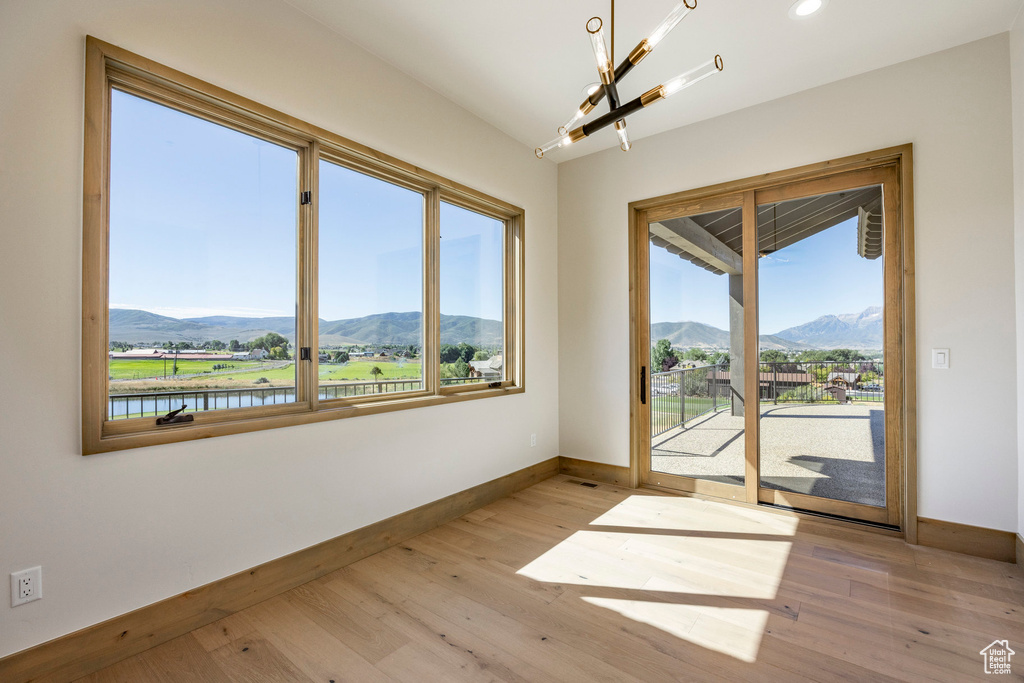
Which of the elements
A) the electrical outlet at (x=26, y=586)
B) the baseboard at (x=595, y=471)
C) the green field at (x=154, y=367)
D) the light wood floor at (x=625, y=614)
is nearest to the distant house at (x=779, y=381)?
the light wood floor at (x=625, y=614)

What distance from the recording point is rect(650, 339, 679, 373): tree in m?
4.07

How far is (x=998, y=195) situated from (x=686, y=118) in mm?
1963

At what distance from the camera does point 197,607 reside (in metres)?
2.08

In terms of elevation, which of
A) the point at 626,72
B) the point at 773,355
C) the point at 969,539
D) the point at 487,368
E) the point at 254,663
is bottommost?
the point at 254,663

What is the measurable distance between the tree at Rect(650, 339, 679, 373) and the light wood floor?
1.42 m

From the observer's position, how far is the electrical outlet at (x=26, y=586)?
164cm

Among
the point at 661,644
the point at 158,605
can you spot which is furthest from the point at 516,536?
the point at 158,605

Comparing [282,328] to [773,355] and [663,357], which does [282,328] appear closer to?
A: [663,357]

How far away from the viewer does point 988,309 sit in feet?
9.00

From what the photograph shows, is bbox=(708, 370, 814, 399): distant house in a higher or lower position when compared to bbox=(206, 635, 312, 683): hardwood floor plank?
higher

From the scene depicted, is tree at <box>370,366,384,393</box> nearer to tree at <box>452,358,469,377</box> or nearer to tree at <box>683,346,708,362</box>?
tree at <box>452,358,469,377</box>

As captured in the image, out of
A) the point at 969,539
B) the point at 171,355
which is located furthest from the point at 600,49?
the point at 969,539

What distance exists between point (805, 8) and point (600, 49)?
154 centimetres

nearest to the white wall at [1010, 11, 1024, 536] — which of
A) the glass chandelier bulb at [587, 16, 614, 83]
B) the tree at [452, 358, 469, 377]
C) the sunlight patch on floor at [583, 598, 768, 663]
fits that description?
the sunlight patch on floor at [583, 598, 768, 663]
